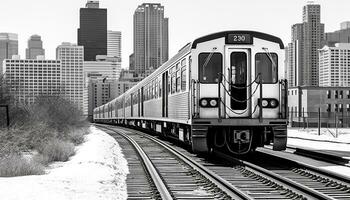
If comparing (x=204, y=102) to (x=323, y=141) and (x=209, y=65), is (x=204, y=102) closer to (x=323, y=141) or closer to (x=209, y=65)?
(x=209, y=65)

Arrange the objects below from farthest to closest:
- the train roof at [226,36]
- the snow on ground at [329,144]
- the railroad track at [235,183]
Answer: the train roof at [226,36]
the snow on ground at [329,144]
the railroad track at [235,183]

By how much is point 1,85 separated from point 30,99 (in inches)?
325

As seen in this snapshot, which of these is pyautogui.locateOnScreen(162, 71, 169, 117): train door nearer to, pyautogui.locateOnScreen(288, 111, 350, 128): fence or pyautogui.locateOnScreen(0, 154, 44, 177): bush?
pyautogui.locateOnScreen(0, 154, 44, 177): bush

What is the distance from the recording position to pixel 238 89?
48.6 feet

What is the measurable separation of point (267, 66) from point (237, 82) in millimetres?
929

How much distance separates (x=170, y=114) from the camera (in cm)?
1972

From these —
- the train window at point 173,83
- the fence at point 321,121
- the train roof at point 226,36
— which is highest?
the train roof at point 226,36

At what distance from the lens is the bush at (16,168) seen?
11.7 meters

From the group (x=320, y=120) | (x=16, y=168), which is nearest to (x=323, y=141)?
(x=16, y=168)

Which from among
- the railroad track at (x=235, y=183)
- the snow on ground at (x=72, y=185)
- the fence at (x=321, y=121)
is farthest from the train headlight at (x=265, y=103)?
the fence at (x=321, y=121)

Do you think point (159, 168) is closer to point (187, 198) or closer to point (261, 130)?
point (261, 130)

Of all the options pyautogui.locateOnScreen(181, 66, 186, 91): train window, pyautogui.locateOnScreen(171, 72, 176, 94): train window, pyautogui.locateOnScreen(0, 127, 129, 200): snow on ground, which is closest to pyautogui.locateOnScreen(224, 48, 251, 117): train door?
pyautogui.locateOnScreen(181, 66, 186, 91): train window

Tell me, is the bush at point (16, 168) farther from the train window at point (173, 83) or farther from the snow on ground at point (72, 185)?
the train window at point (173, 83)

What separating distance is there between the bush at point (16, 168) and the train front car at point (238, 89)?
14.0 feet
